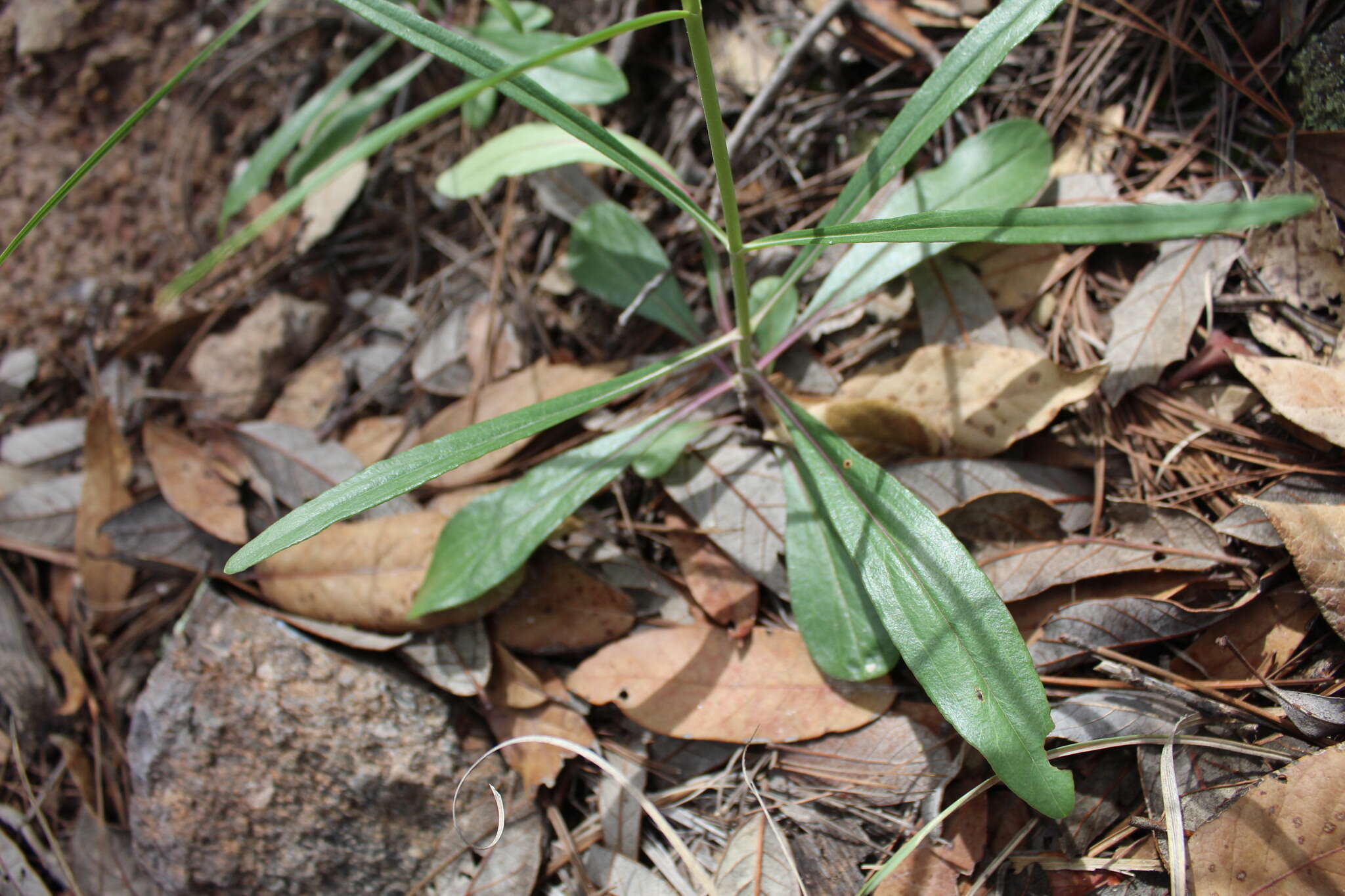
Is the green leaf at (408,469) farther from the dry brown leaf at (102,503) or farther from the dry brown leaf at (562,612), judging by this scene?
the dry brown leaf at (102,503)

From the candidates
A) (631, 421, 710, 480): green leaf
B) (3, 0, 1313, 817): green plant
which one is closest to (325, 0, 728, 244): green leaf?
(3, 0, 1313, 817): green plant

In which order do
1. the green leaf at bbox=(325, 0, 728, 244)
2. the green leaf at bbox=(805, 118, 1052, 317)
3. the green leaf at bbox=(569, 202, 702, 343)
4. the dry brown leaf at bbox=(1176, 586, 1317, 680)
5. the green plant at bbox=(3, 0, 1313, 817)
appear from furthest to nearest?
1. the green leaf at bbox=(569, 202, 702, 343)
2. the green leaf at bbox=(805, 118, 1052, 317)
3. the dry brown leaf at bbox=(1176, 586, 1317, 680)
4. the green leaf at bbox=(325, 0, 728, 244)
5. the green plant at bbox=(3, 0, 1313, 817)

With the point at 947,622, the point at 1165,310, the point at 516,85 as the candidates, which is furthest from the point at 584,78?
the point at 947,622

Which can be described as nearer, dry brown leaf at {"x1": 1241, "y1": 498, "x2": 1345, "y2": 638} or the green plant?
the green plant

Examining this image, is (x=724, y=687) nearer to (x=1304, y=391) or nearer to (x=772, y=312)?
(x=772, y=312)

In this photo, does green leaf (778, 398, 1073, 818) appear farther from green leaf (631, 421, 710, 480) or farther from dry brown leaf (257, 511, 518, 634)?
dry brown leaf (257, 511, 518, 634)

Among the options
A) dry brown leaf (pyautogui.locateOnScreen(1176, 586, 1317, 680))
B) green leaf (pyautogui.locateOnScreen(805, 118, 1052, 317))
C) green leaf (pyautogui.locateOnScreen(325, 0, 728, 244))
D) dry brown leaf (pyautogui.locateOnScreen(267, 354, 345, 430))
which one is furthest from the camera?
dry brown leaf (pyautogui.locateOnScreen(267, 354, 345, 430))

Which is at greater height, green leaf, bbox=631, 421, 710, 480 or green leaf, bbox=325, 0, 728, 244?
green leaf, bbox=325, 0, 728, 244
